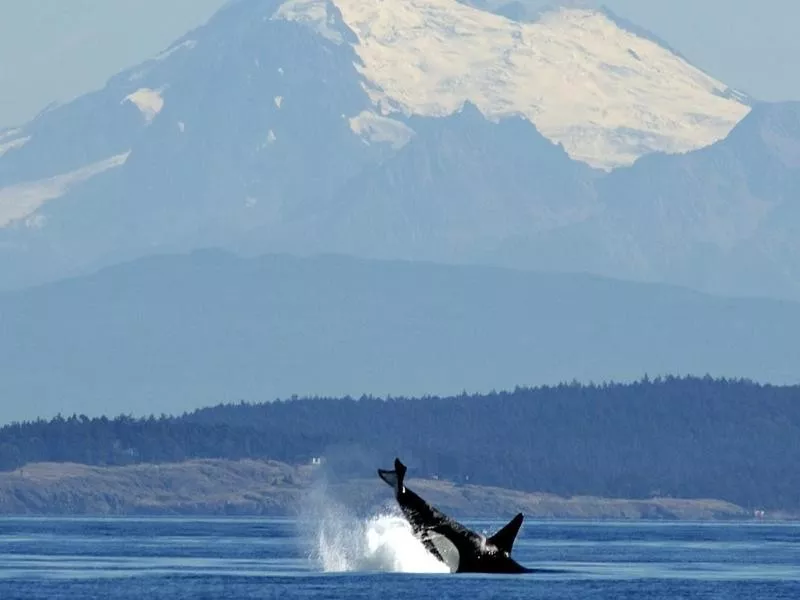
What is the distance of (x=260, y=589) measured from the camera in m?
181

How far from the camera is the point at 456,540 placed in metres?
182

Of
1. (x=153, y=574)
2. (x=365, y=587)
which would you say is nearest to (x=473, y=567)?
(x=365, y=587)

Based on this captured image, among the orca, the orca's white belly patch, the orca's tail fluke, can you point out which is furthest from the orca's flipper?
the orca's tail fluke

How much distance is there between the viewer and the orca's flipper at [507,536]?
177250 millimetres

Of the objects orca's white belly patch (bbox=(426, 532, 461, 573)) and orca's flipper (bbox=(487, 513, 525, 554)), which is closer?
orca's flipper (bbox=(487, 513, 525, 554))

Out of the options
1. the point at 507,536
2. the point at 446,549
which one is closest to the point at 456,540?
the point at 446,549

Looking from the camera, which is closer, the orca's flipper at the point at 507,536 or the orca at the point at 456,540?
the orca at the point at 456,540

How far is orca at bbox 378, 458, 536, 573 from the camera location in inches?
6860

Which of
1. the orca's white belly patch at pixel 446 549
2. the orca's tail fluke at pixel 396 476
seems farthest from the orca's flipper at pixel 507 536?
the orca's tail fluke at pixel 396 476

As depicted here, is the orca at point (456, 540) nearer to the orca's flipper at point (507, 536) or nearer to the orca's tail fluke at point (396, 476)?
the orca's flipper at point (507, 536)

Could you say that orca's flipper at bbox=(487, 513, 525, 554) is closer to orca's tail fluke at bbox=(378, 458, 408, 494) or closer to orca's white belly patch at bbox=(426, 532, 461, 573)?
orca's white belly patch at bbox=(426, 532, 461, 573)

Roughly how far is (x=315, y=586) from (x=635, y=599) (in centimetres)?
2094

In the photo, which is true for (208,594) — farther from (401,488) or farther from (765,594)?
(765,594)

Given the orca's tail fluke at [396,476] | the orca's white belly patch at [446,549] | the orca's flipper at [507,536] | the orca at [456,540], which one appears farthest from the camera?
the orca's white belly patch at [446,549]
